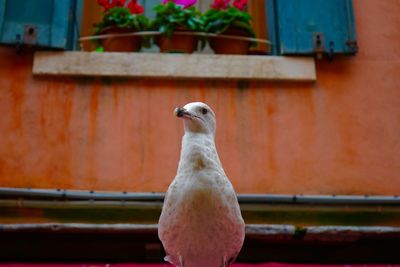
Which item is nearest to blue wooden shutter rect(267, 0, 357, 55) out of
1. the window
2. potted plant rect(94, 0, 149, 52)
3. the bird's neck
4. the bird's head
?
the window

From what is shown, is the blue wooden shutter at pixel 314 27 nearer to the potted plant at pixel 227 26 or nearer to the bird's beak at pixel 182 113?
the potted plant at pixel 227 26

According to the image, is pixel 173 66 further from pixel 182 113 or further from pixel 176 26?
pixel 182 113

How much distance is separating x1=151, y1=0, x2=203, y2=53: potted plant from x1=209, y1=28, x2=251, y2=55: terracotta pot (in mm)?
180

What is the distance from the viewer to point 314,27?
16.0ft

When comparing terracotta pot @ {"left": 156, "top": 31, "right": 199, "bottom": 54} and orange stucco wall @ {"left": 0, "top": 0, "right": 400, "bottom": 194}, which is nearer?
orange stucco wall @ {"left": 0, "top": 0, "right": 400, "bottom": 194}

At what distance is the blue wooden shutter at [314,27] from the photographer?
4.79 m

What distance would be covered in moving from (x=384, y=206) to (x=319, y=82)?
3.71 ft

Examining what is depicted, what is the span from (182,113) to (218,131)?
201 cm

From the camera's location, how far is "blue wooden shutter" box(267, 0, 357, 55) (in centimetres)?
479

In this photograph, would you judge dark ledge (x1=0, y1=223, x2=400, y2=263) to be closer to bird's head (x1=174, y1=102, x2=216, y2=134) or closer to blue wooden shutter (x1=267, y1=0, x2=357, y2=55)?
bird's head (x1=174, y1=102, x2=216, y2=134)

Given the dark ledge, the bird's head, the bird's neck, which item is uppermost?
the bird's head

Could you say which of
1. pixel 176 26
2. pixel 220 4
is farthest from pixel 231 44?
pixel 176 26

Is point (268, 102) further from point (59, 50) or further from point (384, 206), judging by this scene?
point (59, 50)

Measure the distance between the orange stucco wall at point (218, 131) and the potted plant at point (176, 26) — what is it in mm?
374
